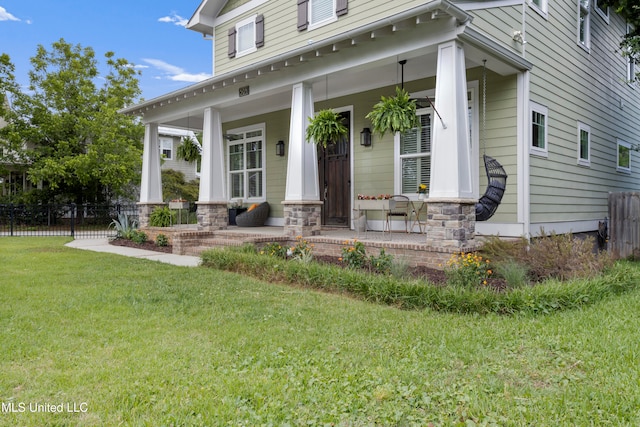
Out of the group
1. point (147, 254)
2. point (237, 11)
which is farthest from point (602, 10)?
point (147, 254)

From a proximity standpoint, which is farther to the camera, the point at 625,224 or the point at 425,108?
the point at 625,224

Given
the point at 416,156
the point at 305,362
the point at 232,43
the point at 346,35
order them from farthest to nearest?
1. the point at 232,43
2. the point at 416,156
3. the point at 346,35
4. the point at 305,362

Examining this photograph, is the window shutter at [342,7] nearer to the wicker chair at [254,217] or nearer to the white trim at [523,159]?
the white trim at [523,159]

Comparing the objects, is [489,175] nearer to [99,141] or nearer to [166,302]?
[166,302]

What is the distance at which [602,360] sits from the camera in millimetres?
2926

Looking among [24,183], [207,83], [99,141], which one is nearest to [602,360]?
[207,83]

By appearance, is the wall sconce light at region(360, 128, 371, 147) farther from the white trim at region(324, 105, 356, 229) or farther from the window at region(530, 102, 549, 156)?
the window at region(530, 102, 549, 156)

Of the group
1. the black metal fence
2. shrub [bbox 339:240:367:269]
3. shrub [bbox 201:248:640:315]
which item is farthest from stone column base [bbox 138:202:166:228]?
shrub [bbox 339:240:367:269]

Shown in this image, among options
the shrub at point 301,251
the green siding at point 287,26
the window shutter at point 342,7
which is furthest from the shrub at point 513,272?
the window shutter at point 342,7

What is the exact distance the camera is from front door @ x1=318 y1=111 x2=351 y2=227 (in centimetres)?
930

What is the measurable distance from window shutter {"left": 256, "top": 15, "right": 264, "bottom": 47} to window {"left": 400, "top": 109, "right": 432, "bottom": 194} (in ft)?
15.3

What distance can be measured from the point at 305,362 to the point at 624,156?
482 inches

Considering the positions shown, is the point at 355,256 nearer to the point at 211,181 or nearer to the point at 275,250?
the point at 275,250

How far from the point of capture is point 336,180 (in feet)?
31.2
